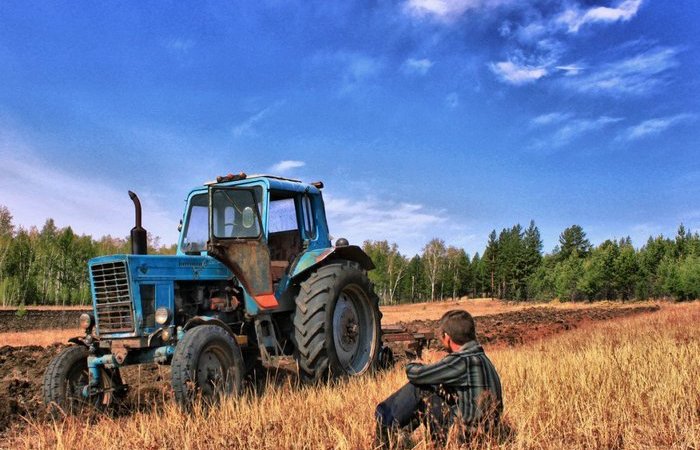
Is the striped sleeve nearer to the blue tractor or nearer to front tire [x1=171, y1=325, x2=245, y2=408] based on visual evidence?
front tire [x1=171, y1=325, x2=245, y2=408]

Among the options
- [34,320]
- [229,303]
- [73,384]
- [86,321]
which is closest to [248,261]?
[229,303]

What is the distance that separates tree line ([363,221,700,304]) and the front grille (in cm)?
5851

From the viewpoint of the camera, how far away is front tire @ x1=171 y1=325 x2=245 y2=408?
5.55m

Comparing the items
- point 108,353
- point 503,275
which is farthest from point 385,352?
point 503,275

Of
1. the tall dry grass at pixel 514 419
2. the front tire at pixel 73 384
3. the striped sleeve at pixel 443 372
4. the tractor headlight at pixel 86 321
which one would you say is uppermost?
the tractor headlight at pixel 86 321

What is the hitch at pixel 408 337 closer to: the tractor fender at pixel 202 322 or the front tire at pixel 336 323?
the front tire at pixel 336 323

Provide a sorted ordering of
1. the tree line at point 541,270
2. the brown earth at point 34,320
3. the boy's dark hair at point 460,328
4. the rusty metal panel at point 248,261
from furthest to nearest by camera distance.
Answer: the tree line at point 541,270
the brown earth at point 34,320
the rusty metal panel at point 248,261
the boy's dark hair at point 460,328

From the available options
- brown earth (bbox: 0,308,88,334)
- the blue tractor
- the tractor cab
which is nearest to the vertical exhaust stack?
the blue tractor

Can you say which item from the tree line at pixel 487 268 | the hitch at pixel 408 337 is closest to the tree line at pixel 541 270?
the tree line at pixel 487 268

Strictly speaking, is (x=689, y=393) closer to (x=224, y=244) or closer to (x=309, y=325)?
(x=309, y=325)

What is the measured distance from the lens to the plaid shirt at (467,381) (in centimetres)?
376

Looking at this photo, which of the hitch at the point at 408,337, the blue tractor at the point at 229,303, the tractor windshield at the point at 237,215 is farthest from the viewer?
the hitch at the point at 408,337

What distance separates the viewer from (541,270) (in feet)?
259

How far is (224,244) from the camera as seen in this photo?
7059 millimetres
